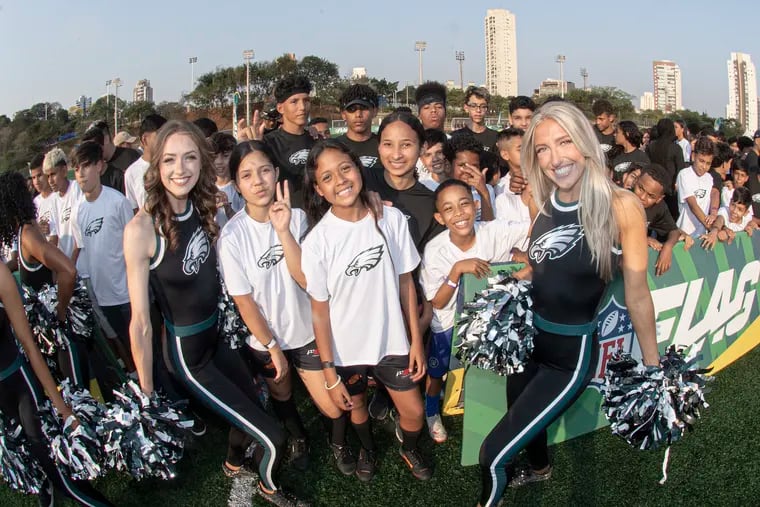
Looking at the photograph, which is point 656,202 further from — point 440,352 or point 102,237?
point 102,237

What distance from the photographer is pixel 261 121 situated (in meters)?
5.50

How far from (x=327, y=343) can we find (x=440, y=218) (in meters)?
1.04

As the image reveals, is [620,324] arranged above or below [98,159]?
below

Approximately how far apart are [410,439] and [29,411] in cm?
188

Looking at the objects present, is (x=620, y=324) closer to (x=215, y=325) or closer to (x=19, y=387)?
(x=215, y=325)

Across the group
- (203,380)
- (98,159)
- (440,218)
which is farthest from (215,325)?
(98,159)

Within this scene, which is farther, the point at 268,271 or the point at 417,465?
the point at 417,465

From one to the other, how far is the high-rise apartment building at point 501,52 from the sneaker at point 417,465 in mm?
132741

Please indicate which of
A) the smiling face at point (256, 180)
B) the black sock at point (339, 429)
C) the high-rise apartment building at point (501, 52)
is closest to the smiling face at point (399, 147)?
the smiling face at point (256, 180)

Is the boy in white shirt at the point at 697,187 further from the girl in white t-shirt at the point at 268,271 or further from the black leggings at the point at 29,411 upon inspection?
the black leggings at the point at 29,411

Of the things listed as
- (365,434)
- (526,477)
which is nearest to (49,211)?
(365,434)

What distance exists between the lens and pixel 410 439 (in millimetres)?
3301

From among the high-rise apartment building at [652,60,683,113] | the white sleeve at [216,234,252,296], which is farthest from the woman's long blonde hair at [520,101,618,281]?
the high-rise apartment building at [652,60,683,113]

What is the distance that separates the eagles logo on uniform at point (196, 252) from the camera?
9.22 ft
